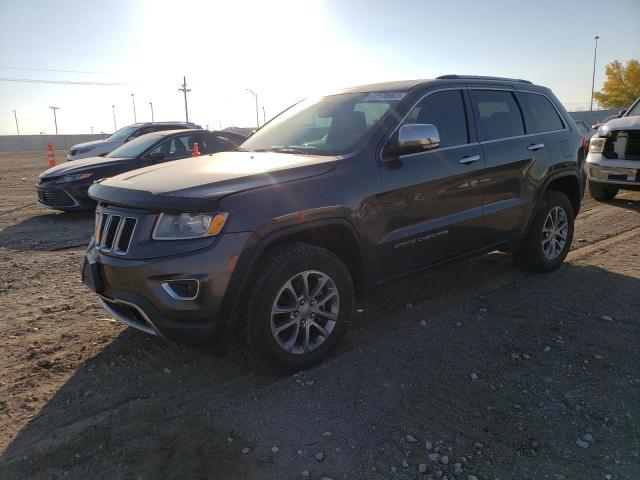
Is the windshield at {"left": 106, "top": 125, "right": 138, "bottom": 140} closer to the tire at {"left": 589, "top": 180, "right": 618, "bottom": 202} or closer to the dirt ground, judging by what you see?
the dirt ground

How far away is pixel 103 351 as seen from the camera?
3.71 metres

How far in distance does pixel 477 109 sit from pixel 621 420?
274cm

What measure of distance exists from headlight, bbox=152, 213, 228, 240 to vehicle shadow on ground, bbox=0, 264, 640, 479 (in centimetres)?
78

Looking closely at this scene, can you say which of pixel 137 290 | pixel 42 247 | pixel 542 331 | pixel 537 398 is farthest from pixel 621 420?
pixel 42 247

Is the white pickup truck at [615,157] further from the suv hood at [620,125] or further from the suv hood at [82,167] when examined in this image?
the suv hood at [82,167]

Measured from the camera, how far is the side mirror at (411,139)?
11.7 feet

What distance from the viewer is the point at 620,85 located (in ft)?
180

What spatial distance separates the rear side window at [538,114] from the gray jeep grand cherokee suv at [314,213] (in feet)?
0.37

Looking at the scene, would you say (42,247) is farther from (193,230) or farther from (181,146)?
(193,230)

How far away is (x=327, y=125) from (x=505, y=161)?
66.9 inches

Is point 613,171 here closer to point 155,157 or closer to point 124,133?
point 155,157

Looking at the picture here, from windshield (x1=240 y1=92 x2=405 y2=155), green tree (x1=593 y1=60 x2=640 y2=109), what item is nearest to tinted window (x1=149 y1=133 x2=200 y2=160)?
windshield (x1=240 y1=92 x2=405 y2=155)

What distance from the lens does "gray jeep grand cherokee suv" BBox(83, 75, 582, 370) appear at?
2.88 meters

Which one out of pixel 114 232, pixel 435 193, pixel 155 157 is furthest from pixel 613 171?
pixel 114 232
